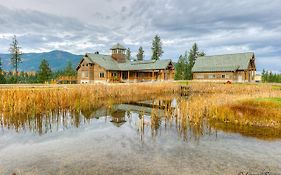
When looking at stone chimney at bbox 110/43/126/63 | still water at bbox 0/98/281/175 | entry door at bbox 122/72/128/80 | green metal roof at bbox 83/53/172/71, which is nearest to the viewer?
still water at bbox 0/98/281/175

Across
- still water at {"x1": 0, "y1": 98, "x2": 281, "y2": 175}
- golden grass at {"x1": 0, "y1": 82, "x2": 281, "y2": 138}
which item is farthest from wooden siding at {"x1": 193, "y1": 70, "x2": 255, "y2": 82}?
still water at {"x1": 0, "y1": 98, "x2": 281, "y2": 175}

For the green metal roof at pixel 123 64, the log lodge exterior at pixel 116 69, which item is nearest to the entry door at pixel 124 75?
the log lodge exterior at pixel 116 69

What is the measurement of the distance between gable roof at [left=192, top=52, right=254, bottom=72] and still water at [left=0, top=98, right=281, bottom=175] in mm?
49171

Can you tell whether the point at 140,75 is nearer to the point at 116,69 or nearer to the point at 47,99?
the point at 116,69

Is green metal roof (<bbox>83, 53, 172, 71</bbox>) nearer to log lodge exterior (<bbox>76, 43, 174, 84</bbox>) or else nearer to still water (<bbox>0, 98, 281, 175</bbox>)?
log lodge exterior (<bbox>76, 43, 174, 84</bbox>)

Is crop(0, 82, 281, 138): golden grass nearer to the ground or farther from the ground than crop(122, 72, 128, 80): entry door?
nearer to the ground

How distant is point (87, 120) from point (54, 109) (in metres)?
4.00

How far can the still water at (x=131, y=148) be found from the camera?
8.41 metres

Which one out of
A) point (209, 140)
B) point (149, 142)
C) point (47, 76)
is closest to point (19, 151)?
point (149, 142)

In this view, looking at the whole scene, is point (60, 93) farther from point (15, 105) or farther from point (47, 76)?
point (47, 76)

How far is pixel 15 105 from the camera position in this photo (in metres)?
16.9

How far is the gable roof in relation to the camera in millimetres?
58938

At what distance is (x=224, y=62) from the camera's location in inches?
2493

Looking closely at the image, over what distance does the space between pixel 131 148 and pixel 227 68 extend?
5505 cm
